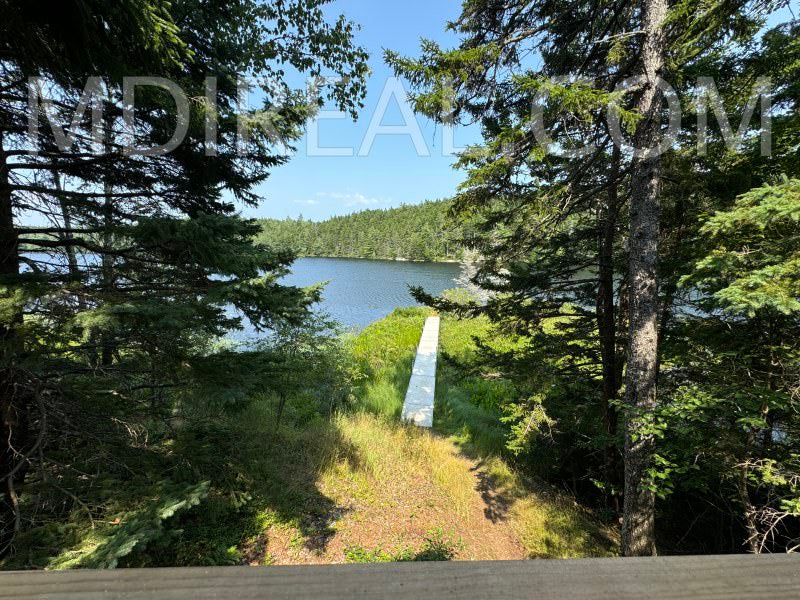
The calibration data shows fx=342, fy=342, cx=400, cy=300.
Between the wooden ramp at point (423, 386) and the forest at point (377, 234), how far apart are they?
58.8m

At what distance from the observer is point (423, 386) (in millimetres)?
10461

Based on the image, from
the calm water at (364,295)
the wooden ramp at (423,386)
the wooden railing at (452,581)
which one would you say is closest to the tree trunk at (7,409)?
the wooden railing at (452,581)

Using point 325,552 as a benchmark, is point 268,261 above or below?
above

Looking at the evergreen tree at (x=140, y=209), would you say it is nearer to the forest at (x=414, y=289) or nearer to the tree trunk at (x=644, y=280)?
the forest at (x=414, y=289)

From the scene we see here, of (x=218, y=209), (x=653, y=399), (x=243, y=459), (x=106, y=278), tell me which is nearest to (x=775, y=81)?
(x=653, y=399)

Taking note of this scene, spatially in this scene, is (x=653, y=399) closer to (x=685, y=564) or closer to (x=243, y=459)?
(x=685, y=564)

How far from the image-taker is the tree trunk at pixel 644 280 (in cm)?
371

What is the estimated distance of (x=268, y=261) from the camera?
2.64 metres

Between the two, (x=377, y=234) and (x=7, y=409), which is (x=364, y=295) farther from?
(x=377, y=234)

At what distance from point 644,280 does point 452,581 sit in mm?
4245

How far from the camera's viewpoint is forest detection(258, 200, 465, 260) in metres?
79.6

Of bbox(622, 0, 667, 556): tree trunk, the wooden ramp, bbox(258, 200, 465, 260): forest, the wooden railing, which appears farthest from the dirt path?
bbox(258, 200, 465, 260): forest

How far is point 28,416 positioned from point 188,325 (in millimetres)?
2426

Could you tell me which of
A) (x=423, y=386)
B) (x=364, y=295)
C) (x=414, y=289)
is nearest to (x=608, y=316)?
(x=414, y=289)
